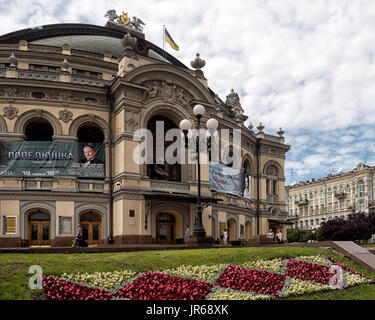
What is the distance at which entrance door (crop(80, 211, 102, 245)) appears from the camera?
1315 inches

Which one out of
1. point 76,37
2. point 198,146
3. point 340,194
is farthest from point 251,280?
point 340,194

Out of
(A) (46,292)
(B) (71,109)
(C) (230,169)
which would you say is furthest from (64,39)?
(A) (46,292)

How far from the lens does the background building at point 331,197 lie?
302 feet

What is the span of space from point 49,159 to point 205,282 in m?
21.7

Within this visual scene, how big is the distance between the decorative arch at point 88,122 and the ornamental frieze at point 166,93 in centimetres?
374

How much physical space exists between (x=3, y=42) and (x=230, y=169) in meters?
24.9

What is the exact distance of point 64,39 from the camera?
44906mm

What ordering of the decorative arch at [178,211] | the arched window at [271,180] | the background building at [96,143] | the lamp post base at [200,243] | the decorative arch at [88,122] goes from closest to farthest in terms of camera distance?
the lamp post base at [200,243]
the background building at [96,143]
the decorative arch at [88,122]
the decorative arch at [178,211]
the arched window at [271,180]

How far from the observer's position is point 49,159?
32.9 meters

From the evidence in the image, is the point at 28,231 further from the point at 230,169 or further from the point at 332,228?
the point at 332,228

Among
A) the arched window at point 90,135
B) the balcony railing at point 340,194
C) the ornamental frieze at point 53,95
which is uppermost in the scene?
the ornamental frieze at point 53,95

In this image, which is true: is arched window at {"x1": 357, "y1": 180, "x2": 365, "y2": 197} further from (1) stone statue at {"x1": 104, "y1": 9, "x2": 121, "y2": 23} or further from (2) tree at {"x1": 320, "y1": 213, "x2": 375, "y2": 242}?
(1) stone statue at {"x1": 104, "y1": 9, "x2": 121, "y2": 23}

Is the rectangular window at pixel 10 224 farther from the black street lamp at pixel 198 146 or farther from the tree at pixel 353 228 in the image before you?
the tree at pixel 353 228

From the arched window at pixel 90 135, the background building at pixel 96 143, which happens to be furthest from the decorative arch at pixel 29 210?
the arched window at pixel 90 135
